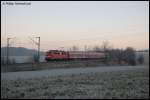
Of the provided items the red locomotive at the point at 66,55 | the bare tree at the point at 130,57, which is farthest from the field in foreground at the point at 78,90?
the bare tree at the point at 130,57

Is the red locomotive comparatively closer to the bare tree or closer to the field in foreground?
the bare tree

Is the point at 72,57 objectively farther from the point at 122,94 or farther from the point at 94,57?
the point at 122,94

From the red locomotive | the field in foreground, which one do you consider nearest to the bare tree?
the red locomotive

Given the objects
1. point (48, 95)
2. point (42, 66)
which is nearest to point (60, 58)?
point (42, 66)

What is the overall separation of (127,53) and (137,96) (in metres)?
56.3

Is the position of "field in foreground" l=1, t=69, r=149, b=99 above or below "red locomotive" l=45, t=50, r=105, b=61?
below

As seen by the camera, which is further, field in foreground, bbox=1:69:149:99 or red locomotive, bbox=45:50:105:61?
red locomotive, bbox=45:50:105:61

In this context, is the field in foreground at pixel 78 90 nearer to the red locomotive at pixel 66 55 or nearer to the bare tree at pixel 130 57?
the red locomotive at pixel 66 55

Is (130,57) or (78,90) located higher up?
(130,57)

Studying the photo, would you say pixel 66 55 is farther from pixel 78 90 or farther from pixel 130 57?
pixel 78 90

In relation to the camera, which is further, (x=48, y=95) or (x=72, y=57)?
(x=72, y=57)

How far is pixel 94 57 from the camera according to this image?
6019 cm

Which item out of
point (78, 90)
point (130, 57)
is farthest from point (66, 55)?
point (78, 90)

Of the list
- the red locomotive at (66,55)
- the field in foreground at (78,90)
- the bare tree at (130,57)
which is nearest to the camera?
the field in foreground at (78,90)
